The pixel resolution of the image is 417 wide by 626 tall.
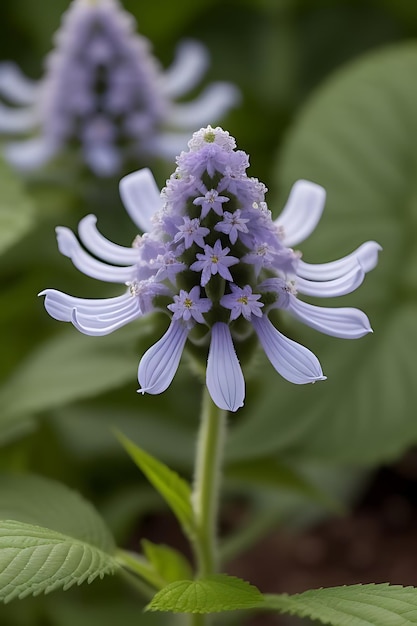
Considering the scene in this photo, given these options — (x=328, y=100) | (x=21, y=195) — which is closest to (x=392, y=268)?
(x=328, y=100)

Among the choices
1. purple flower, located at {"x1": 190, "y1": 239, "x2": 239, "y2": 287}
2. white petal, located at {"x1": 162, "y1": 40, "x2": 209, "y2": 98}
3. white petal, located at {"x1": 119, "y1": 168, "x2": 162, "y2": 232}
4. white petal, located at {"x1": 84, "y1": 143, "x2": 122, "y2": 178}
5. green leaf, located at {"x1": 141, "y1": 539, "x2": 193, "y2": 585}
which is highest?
white petal, located at {"x1": 162, "y1": 40, "x2": 209, "y2": 98}

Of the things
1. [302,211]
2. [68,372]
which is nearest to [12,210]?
[68,372]

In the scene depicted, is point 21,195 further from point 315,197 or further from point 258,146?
point 258,146

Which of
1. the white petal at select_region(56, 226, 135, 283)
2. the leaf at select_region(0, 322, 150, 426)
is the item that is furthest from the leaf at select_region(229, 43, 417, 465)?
the white petal at select_region(56, 226, 135, 283)

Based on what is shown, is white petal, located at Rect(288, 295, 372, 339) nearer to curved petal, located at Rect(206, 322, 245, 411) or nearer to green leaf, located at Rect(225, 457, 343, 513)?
curved petal, located at Rect(206, 322, 245, 411)

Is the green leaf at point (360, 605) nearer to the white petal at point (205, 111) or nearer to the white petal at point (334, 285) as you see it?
the white petal at point (334, 285)

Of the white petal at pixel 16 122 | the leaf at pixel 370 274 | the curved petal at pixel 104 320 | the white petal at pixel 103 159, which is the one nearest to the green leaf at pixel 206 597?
the curved petal at pixel 104 320
